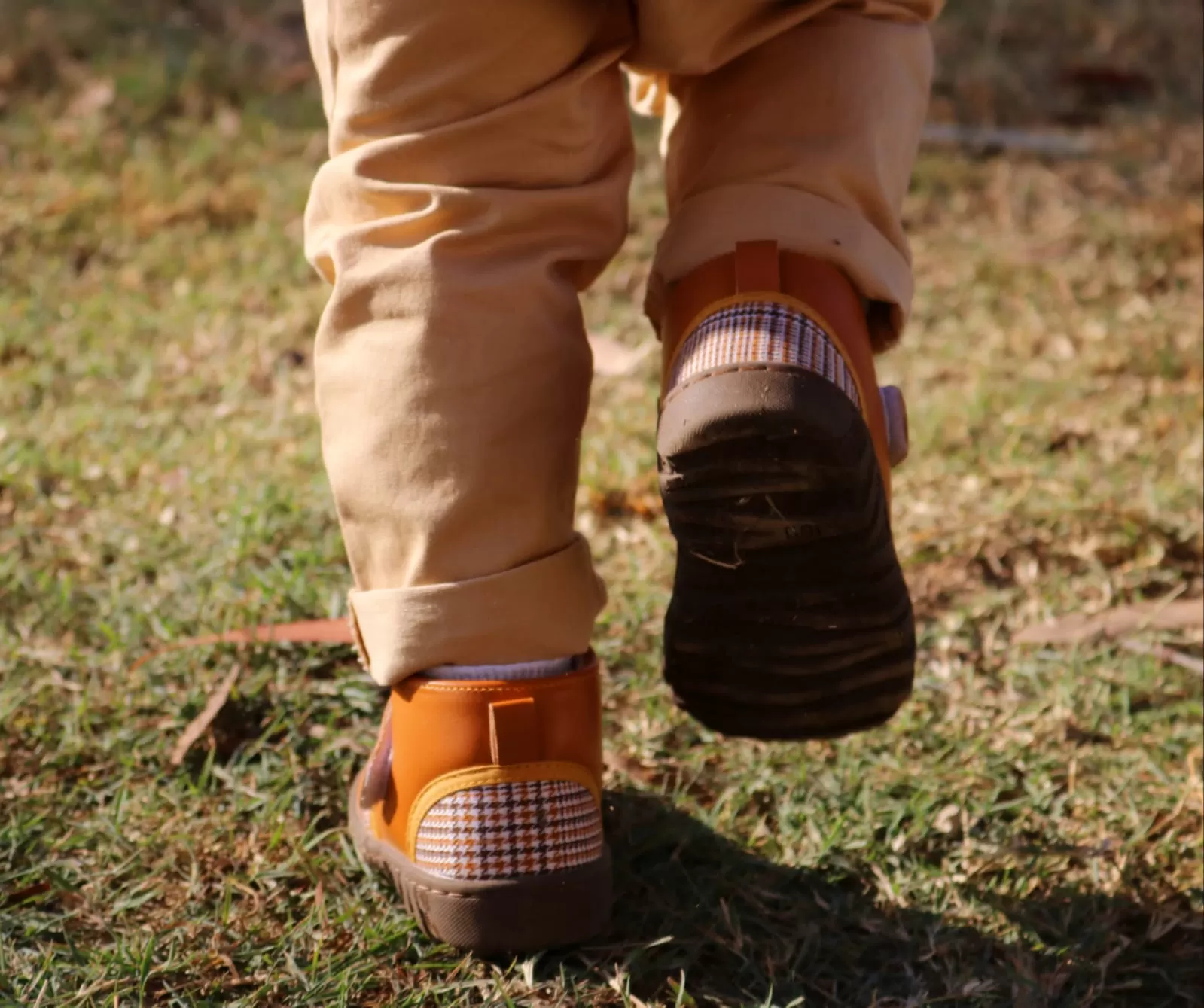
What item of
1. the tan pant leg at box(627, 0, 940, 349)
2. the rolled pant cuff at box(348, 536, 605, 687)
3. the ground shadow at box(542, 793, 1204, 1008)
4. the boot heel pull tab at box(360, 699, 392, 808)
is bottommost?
the ground shadow at box(542, 793, 1204, 1008)

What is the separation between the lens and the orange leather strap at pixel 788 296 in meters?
1.33

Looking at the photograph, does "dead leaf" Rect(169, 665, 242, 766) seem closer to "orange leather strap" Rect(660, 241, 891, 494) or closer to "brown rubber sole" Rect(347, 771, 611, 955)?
"brown rubber sole" Rect(347, 771, 611, 955)

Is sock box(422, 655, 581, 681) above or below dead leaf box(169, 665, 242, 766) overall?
above

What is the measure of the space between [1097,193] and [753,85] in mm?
2146

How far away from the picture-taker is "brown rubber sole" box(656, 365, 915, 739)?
119 centimetres

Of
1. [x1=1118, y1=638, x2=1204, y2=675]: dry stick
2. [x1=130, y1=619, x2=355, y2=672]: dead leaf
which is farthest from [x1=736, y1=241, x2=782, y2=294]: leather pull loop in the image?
[x1=1118, y1=638, x2=1204, y2=675]: dry stick

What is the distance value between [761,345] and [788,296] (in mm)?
98

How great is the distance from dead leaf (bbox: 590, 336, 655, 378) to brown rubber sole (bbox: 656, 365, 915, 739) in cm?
130

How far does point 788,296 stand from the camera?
1.32m

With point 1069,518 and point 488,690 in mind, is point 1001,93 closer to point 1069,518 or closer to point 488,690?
point 1069,518

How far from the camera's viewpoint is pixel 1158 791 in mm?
1596

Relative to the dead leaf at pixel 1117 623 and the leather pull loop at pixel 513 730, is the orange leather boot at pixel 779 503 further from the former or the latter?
the dead leaf at pixel 1117 623

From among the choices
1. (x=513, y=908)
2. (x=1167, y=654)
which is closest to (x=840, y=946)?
(x=513, y=908)

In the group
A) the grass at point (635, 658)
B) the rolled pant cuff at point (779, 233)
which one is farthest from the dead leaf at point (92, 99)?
the rolled pant cuff at point (779, 233)
